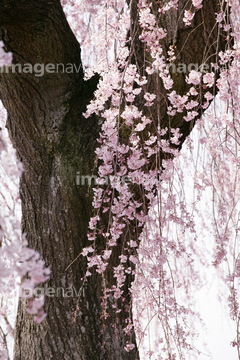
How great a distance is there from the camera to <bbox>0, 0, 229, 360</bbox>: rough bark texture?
2.04 meters

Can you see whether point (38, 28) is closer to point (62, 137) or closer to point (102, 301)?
point (62, 137)

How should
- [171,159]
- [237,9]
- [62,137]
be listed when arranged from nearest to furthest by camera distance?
[171,159], [62,137], [237,9]

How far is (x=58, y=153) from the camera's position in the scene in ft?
7.10

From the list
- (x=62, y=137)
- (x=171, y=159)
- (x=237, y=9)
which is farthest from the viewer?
(x=237, y=9)

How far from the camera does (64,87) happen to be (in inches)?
85.0

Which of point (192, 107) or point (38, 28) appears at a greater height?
point (38, 28)

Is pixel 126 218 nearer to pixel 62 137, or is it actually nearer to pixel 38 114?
pixel 62 137

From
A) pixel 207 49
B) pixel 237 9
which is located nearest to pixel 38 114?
pixel 207 49

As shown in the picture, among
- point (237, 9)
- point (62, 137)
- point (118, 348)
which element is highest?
point (237, 9)

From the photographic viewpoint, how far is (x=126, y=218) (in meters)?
2.04

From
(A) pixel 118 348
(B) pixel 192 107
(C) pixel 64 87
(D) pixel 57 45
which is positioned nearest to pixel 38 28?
(D) pixel 57 45

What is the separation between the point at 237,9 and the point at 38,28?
48.8 inches

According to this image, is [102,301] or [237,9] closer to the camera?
[102,301]

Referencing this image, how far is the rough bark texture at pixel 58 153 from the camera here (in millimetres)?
2043
